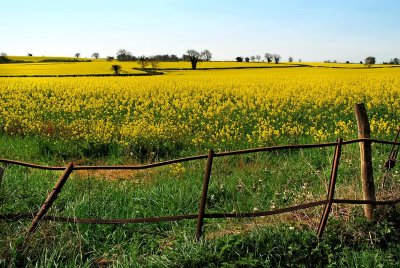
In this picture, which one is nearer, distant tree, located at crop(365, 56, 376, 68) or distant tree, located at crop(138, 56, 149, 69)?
distant tree, located at crop(138, 56, 149, 69)

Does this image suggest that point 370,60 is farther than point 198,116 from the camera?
Yes

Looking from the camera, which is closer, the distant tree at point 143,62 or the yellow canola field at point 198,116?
the yellow canola field at point 198,116

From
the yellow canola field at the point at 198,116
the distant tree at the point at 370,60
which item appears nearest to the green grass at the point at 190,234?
the yellow canola field at the point at 198,116

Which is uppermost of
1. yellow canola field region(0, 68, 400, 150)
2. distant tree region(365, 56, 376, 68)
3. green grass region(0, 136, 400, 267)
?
green grass region(0, 136, 400, 267)

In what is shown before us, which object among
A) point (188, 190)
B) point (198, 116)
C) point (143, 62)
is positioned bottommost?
point (143, 62)

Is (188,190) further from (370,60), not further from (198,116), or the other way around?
(370,60)

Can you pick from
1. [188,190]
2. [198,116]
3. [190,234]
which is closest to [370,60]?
[198,116]

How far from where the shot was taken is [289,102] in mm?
17609

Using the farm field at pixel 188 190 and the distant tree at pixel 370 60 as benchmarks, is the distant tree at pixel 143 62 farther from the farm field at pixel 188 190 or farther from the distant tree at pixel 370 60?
the farm field at pixel 188 190

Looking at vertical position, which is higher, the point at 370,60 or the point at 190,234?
the point at 190,234

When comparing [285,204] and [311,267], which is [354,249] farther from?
[285,204]

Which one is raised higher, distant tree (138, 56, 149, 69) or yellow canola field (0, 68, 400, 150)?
yellow canola field (0, 68, 400, 150)

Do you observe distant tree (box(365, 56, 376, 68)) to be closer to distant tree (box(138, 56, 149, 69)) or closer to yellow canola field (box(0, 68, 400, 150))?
distant tree (box(138, 56, 149, 69))

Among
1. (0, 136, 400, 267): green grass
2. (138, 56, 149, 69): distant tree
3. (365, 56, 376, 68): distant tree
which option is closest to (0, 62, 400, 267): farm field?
(0, 136, 400, 267): green grass
